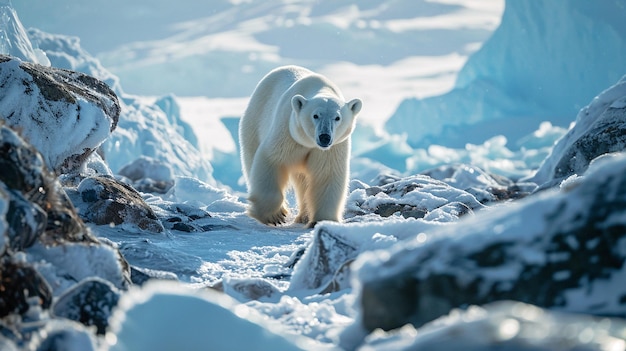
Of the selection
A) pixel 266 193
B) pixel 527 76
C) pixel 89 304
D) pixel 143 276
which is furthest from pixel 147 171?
pixel 527 76

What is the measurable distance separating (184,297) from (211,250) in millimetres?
3368

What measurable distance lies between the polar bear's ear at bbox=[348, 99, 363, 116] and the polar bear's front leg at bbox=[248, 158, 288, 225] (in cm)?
89

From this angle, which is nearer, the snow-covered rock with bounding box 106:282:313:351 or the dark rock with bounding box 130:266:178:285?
the snow-covered rock with bounding box 106:282:313:351

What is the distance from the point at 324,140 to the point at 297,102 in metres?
0.53

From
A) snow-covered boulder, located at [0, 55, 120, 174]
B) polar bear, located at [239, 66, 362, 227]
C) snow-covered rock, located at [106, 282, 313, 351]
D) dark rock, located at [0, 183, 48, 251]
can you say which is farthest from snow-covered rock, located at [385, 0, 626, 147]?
snow-covered rock, located at [106, 282, 313, 351]

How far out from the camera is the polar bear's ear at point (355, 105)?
678 cm

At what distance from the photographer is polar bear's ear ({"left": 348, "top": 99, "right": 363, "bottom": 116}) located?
6.78 metres

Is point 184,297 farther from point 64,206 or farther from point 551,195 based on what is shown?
point 64,206

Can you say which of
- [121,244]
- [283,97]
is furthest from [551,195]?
[283,97]

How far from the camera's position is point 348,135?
269 inches

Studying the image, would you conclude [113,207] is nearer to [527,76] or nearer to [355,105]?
[355,105]

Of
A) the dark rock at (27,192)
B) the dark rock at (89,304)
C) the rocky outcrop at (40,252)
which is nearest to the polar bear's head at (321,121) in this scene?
the rocky outcrop at (40,252)

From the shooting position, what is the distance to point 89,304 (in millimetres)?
2242

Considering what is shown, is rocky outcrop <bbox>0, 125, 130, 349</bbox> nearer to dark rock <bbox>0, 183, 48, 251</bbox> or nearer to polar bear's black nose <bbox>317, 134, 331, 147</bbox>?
dark rock <bbox>0, 183, 48, 251</bbox>
